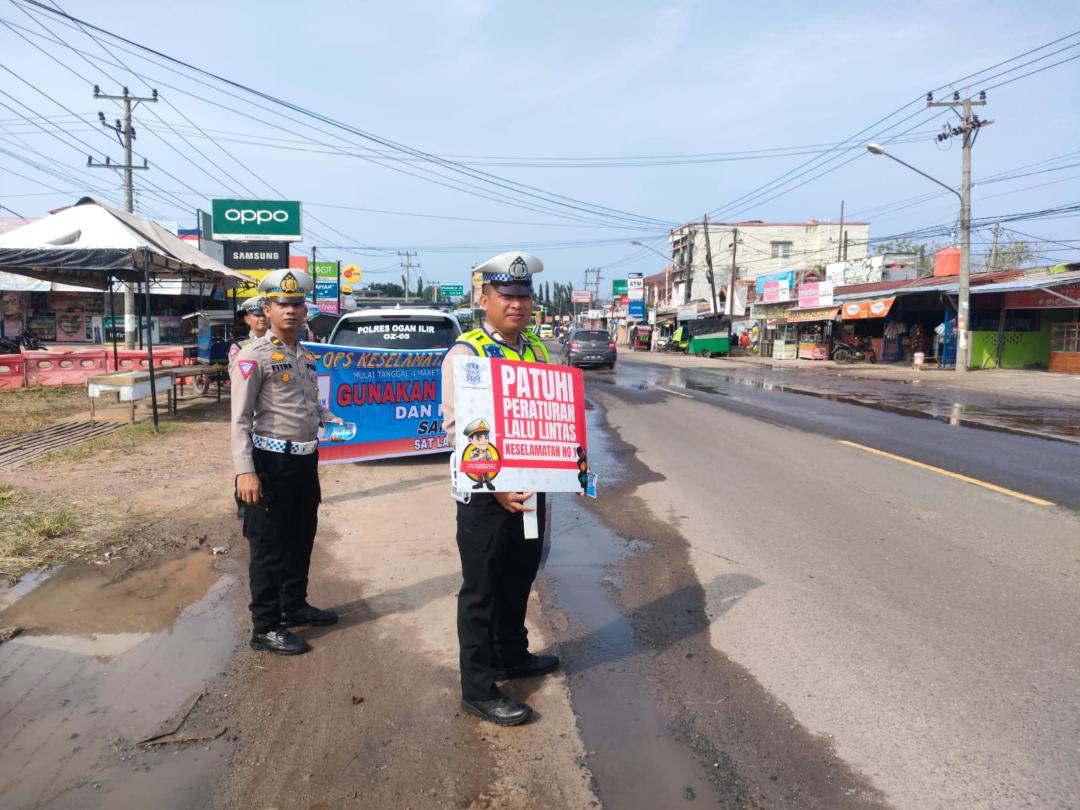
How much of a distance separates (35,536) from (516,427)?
14.3 ft

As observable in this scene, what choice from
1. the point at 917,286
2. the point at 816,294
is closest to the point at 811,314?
the point at 816,294

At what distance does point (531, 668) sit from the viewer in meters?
3.52

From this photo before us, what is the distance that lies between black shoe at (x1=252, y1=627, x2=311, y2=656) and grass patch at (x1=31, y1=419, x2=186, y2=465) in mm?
5857

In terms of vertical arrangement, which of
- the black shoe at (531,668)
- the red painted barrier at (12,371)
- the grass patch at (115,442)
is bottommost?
the black shoe at (531,668)

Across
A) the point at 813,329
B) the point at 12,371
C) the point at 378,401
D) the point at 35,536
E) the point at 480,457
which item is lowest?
the point at 35,536

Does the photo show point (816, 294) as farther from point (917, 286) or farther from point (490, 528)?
point (490, 528)

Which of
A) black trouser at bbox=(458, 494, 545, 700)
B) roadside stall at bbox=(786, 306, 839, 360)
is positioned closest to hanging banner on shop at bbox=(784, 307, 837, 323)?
roadside stall at bbox=(786, 306, 839, 360)

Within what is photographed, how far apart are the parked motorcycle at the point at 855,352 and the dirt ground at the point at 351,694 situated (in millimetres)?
32942

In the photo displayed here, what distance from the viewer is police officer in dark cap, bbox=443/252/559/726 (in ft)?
10.1

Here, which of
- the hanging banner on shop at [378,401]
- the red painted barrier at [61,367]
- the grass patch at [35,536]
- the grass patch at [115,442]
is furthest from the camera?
the red painted barrier at [61,367]

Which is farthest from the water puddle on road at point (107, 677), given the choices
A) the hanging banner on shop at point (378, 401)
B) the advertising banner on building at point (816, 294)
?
the advertising banner on building at point (816, 294)

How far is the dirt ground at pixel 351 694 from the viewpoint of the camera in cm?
268

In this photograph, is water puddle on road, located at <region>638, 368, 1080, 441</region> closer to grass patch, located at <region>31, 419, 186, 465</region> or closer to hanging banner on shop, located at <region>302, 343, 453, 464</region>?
hanging banner on shop, located at <region>302, 343, 453, 464</region>

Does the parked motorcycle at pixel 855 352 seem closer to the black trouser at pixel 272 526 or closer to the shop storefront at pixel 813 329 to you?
the shop storefront at pixel 813 329
